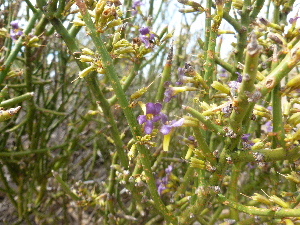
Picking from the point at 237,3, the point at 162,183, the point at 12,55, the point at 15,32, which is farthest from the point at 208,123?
the point at 15,32

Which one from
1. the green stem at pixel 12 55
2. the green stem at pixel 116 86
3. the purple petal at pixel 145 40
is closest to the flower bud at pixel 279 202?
the green stem at pixel 116 86

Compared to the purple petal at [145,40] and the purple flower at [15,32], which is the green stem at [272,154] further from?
the purple flower at [15,32]

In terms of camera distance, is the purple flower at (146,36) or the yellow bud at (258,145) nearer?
the yellow bud at (258,145)

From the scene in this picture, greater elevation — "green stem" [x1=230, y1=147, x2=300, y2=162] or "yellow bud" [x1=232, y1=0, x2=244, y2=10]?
"yellow bud" [x1=232, y1=0, x2=244, y2=10]

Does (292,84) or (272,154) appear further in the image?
(272,154)

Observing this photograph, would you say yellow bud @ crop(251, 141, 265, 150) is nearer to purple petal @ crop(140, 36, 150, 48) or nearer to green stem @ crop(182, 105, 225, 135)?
green stem @ crop(182, 105, 225, 135)

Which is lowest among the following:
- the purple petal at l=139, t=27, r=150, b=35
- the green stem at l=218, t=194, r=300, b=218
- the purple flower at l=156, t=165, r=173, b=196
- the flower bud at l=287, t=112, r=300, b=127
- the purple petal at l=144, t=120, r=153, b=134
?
the purple flower at l=156, t=165, r=173, b=196

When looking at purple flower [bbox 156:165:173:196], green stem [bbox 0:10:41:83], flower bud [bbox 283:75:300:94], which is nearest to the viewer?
flower bud [bbox 283:75:300:94]

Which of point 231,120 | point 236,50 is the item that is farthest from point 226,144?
point 236,50

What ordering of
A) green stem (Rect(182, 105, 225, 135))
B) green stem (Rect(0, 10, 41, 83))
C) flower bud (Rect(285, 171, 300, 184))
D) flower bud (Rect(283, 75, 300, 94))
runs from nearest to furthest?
flower bud (Rect(283, 75, 300, 94)) → green stem (Rect(182, 105, 225, 135)) → flower bud (Rect(285, 171, 300, 184)) → green stem (Rect(0, 10, 41, 83))

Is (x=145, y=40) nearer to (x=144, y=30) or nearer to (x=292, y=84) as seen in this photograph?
(x=144, y=30)

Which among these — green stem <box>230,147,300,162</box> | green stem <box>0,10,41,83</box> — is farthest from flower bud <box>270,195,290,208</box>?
green stem <box>0,10,41,83</box>

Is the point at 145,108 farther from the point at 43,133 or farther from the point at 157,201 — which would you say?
the point at 43,133
